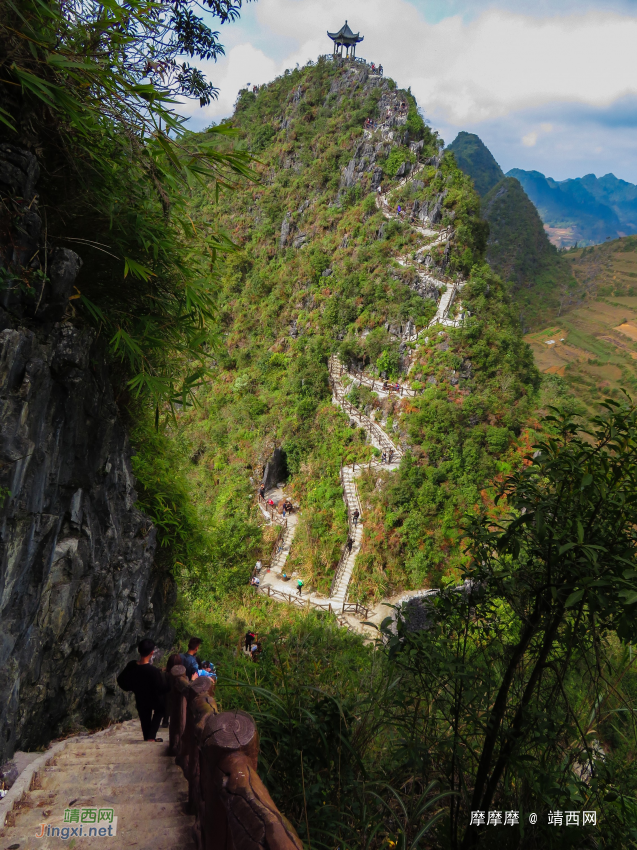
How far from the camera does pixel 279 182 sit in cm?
3150

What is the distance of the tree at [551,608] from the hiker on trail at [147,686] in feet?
6.49

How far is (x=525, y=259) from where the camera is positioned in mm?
63906

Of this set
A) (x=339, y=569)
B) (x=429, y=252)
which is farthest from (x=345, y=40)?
(x=339, y=569)

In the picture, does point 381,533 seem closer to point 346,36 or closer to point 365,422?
point 365,422

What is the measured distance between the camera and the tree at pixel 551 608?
1.79m

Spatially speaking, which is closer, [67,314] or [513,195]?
[67,314]

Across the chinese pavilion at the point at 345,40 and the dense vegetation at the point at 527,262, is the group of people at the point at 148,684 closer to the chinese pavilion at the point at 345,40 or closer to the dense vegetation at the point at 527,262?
the chinese pavilion at the point at 345,40

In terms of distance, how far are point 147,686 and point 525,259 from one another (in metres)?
71.7

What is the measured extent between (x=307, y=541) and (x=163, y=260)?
14.4 metres

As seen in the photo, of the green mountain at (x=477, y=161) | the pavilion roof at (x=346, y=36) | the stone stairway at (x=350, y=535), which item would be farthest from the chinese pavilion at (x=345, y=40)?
the green mountain at (x=477, y=161)

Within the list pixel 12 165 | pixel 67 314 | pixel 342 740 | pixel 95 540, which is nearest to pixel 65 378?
pixel 67 314

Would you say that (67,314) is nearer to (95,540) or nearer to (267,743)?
(95,540)

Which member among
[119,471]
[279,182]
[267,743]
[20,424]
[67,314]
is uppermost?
[279,182]

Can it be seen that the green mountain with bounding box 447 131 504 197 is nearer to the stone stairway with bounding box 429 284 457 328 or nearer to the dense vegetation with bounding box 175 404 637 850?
the stone stairway with bounding box 429 284 457 328
